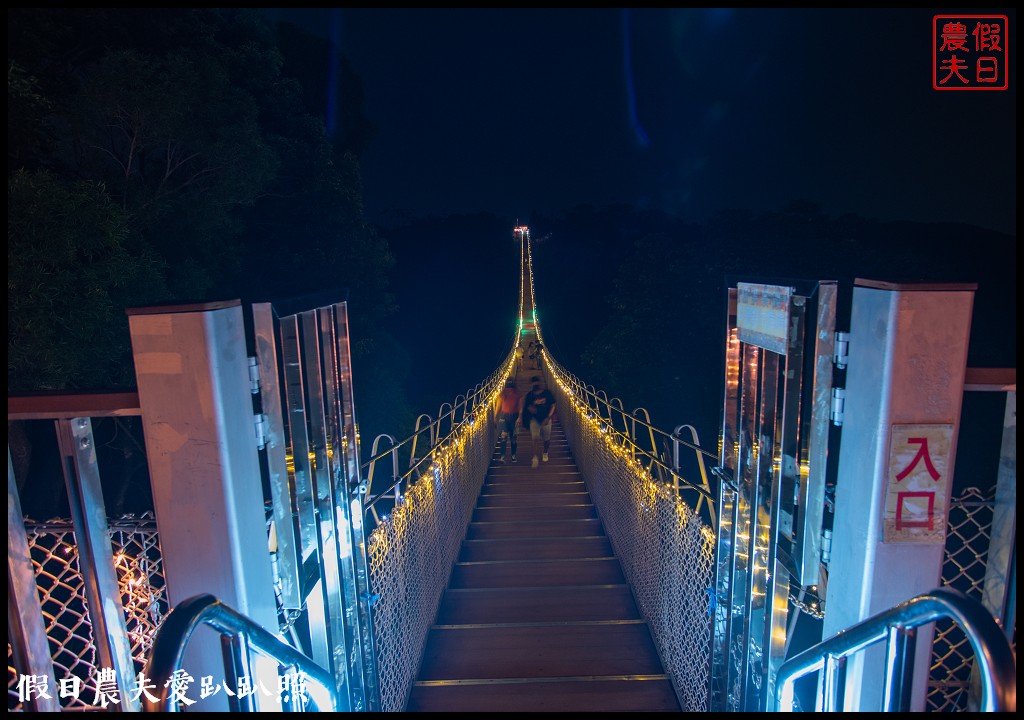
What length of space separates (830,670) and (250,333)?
1.47 m

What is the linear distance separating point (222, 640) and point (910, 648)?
1.14 metres

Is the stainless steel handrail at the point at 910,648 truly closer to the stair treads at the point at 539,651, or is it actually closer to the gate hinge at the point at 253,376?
the stair treads at the point at 539,651

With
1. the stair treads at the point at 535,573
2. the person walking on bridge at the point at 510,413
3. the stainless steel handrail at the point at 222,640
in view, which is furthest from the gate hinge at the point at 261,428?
the person walking on bridge at the point at 510,413

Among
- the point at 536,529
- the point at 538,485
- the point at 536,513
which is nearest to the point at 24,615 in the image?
the point at 536,529

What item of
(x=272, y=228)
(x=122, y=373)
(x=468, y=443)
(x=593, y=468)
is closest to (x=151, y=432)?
(x=468, y=443)

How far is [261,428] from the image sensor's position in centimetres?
138

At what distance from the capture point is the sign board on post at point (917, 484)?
130 centimetres

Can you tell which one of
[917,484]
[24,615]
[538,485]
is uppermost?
[917,484]

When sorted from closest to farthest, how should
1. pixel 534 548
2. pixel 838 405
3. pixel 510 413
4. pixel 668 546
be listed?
pixel 838 405, pixel 668 546, pixel 534 548, pixel 510 413

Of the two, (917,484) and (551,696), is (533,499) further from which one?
(917,484)

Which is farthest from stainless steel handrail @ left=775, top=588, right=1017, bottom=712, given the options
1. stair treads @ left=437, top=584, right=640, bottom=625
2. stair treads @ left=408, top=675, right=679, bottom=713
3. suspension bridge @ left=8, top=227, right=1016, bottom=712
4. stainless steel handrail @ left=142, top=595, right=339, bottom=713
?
stair treads @ left=437, top=584, right=640, bottom=625

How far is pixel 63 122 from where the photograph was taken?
15.2 feet

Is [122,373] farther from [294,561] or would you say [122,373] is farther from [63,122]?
[294,561]

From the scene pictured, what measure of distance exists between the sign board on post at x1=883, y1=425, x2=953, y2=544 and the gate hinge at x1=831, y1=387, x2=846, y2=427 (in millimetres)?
150
